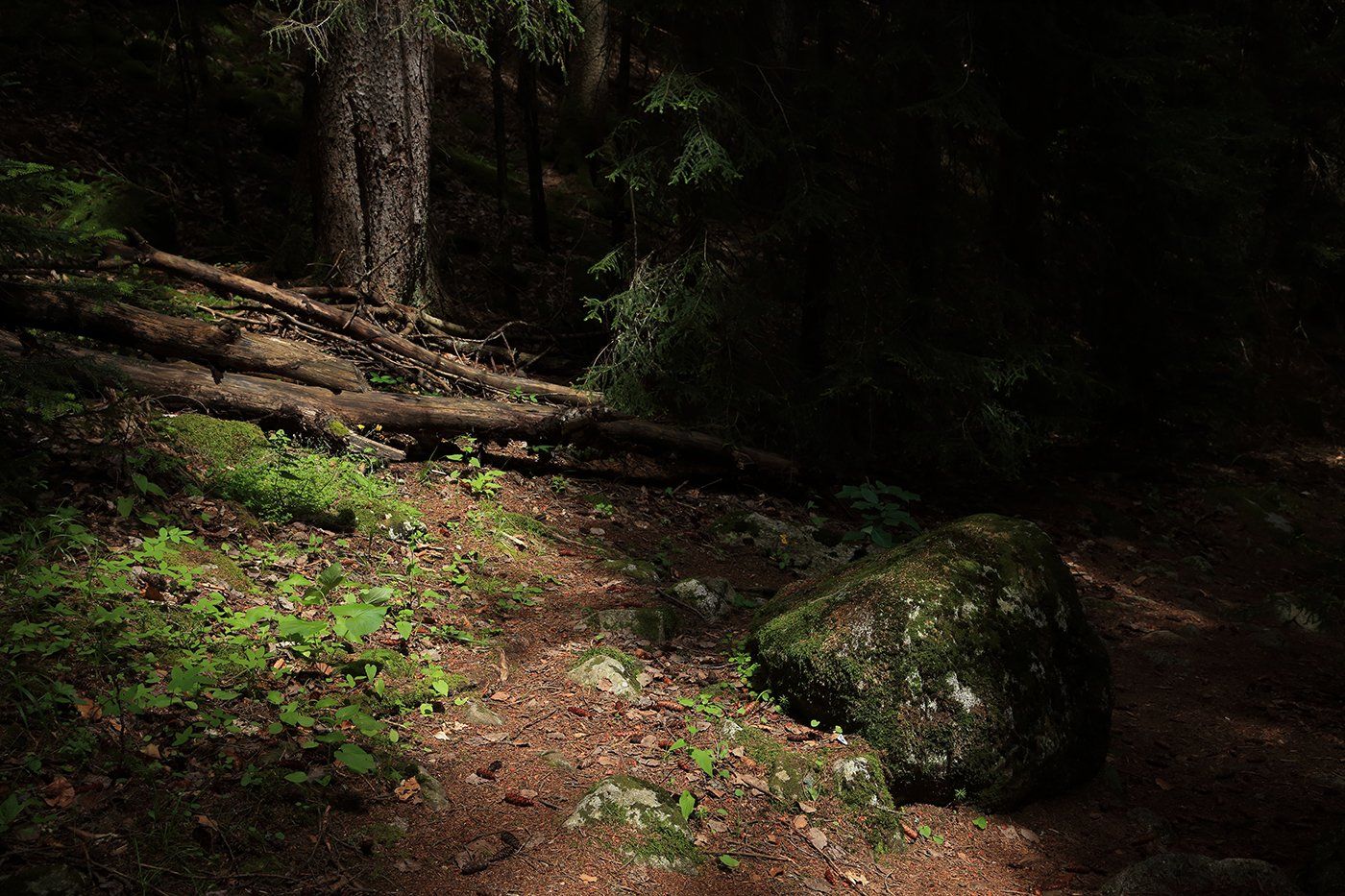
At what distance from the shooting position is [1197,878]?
11.8 feet

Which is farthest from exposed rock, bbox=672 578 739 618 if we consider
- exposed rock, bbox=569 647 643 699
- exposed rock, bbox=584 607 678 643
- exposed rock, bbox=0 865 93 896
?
exposed rock, bbox=0 865 93 896

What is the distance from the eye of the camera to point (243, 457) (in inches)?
217

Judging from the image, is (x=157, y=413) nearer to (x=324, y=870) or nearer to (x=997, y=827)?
(x=324, y=870)

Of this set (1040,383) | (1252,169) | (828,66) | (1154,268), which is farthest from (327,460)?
(1252,169)

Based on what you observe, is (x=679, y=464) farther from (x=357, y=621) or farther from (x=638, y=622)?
Result: (x=357, y=621)

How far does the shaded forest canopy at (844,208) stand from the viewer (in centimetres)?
807

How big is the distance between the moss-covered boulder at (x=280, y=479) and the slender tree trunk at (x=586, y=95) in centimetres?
1122

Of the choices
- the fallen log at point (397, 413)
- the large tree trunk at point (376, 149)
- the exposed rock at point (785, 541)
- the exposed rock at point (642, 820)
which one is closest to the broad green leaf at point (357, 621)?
the exposed rock at point (642, 820)

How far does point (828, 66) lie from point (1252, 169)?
6471 millimetres

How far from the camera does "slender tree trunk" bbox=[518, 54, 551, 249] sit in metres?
11.3

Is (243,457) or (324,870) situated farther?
(243,457)

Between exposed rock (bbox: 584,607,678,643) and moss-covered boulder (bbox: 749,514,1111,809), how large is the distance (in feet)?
2.53

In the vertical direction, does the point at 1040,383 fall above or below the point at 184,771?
above

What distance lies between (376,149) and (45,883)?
7.31 meters
